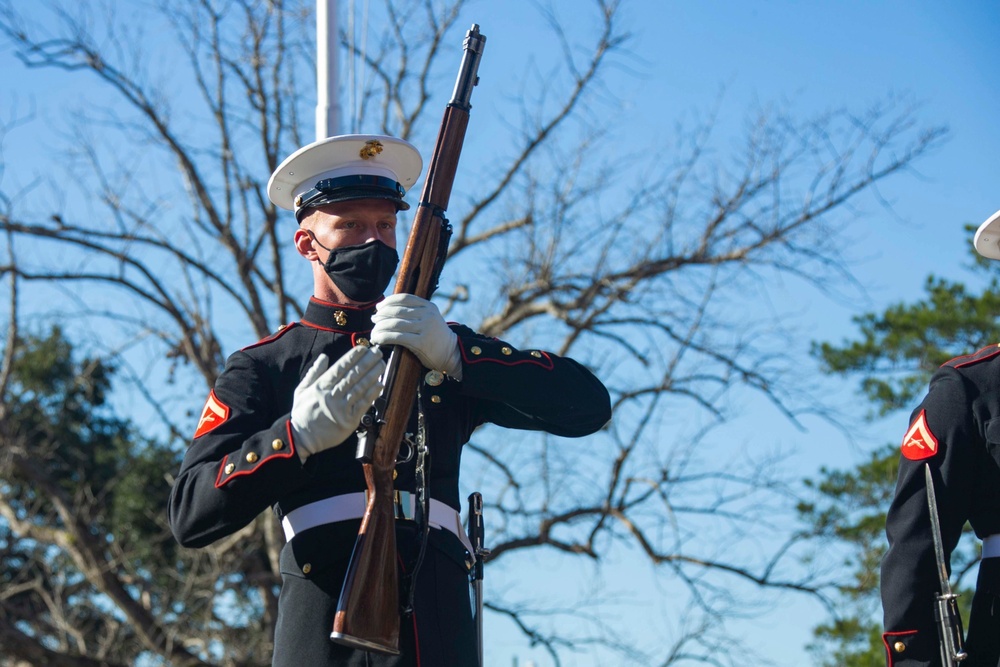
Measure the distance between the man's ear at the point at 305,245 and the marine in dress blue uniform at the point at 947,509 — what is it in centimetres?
198

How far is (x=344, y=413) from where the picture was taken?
338 centimetres

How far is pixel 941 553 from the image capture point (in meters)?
3.94

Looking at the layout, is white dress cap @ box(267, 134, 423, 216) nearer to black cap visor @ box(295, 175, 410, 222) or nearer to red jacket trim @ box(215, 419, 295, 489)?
black cap visor @ box(295, 175, 410, 222)

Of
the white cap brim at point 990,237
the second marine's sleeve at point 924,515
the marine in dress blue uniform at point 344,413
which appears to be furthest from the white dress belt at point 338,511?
the white cap brim at point 990,237

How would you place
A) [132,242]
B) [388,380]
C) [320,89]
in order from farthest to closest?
[132,242], [320,89], [388,380]

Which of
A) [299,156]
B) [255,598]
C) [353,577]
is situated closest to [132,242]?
[255,598]

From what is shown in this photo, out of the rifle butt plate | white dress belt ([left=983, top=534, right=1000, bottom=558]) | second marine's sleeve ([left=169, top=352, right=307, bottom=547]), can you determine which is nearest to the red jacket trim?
second marine's sleeve ([left=169, top=352, right=307, bottom=547])

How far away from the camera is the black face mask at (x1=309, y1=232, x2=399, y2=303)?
3963 mm

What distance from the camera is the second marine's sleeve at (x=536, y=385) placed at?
3.79m

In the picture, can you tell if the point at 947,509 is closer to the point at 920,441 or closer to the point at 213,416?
the point at 920,441

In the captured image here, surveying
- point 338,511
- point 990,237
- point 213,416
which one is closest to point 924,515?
point 990,237

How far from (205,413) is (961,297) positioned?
18.2m

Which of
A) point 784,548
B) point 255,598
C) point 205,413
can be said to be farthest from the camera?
point 255,598

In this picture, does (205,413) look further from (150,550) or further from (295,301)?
(150,550)
